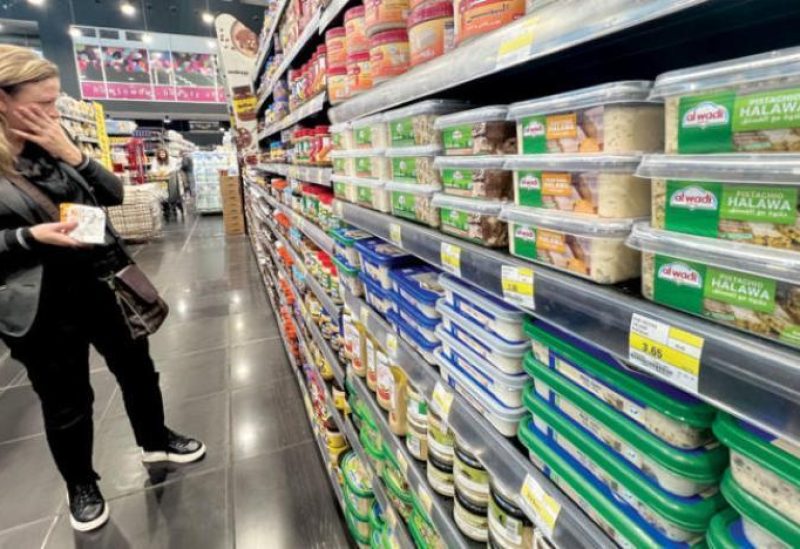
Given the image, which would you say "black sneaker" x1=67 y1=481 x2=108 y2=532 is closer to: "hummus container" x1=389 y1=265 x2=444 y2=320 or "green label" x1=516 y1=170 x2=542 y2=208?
"hummus container" x1=389 y1=265 x2=444 y2=320

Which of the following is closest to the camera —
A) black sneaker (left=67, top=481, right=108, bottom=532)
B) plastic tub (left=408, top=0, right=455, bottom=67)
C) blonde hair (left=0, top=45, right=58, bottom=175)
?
plastic tub (left=408, top=0, right=455, bottom=67)

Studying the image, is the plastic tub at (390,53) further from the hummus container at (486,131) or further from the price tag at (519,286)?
the price tag at (519,286)

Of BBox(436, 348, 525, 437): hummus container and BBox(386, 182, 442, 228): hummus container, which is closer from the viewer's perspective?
BBox(436, 348, 525, 437): hummus container

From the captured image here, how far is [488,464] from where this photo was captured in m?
0.81

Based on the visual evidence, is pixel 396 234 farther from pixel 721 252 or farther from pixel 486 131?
pixel 721 252

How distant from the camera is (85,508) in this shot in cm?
197

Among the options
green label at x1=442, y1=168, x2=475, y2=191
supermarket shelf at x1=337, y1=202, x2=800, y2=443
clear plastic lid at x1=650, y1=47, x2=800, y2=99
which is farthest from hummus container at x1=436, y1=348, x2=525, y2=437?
clear plastic lid at x1=650, y1=47, x2=800, y2=99

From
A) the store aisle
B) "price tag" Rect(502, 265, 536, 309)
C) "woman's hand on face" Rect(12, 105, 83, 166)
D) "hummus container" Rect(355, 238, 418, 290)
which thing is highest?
"woman's hand on face" Rect(12, 105, 83, 166)

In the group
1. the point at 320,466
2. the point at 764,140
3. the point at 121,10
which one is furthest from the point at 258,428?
the point at 121,10

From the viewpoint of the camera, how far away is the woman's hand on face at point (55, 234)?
1.51 metres

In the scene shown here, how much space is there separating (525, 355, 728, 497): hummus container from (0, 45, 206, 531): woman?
1.65 meters

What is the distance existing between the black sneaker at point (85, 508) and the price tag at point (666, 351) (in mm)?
2351

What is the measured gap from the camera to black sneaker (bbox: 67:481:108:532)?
1.96 metres

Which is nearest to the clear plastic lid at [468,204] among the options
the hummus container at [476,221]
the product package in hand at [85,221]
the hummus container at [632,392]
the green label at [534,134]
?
the hummus container at [476,221]
